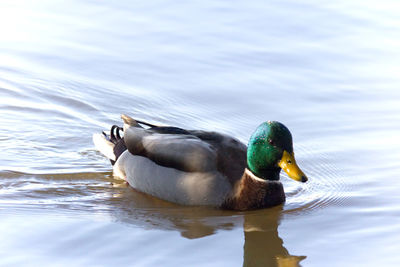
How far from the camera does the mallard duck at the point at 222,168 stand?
7926 millimetres

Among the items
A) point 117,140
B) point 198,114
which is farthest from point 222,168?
point 198,114

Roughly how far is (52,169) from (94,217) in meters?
1.40

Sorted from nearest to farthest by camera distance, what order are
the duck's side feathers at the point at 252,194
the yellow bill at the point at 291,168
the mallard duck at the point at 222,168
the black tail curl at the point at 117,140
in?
the yellow bill at the point at 291,168 < the mallard duck at the point at 222,168 < the duck's side feathers at the point at 252,194 < the black tail curl at the point at 117,140

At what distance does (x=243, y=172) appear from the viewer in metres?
8.18

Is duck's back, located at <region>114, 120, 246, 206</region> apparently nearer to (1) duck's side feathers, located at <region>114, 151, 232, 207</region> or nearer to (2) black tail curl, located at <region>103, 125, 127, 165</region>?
(1) duck's side feathers, located at <region>114, 151, 232, 207</region>

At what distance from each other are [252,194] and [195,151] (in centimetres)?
64

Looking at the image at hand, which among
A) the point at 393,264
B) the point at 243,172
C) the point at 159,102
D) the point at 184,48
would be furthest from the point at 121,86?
the point at 393,264

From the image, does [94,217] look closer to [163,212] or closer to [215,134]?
[163,212]

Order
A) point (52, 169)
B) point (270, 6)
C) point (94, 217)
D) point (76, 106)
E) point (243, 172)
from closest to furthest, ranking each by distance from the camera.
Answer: point (94, 217) → point (243, 172) → point (52, 169) → point (76, 106) → point (270, 6)

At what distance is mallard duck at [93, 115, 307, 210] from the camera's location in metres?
7.93

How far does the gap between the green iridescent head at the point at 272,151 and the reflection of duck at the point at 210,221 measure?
15.9 inches

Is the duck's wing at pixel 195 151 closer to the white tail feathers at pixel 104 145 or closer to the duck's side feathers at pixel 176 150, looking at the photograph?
the duck's side feathers at pixel 176 150

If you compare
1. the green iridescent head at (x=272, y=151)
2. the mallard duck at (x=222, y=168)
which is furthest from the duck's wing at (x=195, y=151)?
the green iridescent head at (x=272, y=151)

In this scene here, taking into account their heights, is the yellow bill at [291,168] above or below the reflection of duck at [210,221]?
above
